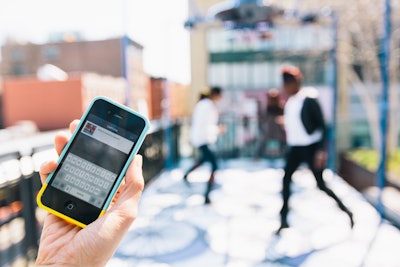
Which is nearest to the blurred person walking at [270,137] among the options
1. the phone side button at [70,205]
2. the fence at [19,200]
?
the fence at [19,200]

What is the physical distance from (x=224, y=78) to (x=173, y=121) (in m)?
23.1

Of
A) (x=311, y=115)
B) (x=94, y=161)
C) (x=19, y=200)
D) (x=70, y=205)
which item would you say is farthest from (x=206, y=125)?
(x=70, y=205)

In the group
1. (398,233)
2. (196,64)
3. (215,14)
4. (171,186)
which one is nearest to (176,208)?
(171,186)

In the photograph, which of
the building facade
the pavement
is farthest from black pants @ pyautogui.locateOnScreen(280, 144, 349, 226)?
the building facade

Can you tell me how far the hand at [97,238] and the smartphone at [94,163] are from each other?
0.13 metres

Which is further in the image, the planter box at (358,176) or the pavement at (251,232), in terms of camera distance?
the planter box at (358,176)

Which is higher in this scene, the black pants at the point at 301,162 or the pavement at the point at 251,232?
the black pants at the point at 301,162

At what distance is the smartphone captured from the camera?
137 cm

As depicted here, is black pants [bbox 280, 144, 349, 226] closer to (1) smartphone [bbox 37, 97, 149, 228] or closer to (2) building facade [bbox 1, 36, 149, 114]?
(1) smartphone [bbox 37, 97, 149, 228]

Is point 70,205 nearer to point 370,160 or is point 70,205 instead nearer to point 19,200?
point 19,200

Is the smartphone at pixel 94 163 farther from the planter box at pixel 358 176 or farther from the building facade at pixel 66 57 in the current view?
the building facade at pixel 66 57

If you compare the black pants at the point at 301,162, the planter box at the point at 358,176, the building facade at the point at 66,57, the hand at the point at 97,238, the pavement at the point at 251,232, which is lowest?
the planter box at the point at 358,176

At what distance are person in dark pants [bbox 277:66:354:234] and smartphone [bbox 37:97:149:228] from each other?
224 centimetres

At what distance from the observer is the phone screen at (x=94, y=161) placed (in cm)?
141
